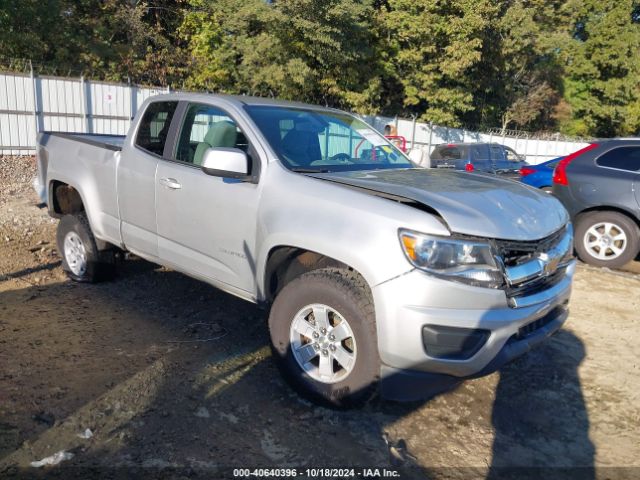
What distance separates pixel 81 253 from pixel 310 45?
17.4 m

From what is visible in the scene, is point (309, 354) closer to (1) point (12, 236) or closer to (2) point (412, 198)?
(2) point (412, 198)

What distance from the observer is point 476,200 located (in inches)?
120

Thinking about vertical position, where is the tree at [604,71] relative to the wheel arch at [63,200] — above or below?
above

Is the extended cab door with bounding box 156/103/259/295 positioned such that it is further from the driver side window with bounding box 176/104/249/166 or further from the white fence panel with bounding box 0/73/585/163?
the white fence panel with bounding box 0/73/585/163

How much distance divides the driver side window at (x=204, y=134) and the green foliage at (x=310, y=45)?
16.7 m

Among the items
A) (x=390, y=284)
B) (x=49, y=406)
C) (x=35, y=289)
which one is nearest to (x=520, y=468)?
(x=390, y=284)

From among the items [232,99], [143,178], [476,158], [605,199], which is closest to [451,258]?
[232,99]

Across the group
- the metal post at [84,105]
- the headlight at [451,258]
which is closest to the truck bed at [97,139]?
the headlight at [451,258]

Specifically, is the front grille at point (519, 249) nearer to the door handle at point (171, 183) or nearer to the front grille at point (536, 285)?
the front grille at point (536, 285)

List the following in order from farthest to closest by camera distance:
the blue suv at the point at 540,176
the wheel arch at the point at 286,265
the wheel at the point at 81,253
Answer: the blue suv at the point at 540,176, the wheel at the point at 81,253, the wheel arch at the point at 286,265

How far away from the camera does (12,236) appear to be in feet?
22.9

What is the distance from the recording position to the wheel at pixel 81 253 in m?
5.15

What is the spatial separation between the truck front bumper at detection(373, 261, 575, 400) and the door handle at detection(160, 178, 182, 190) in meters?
1.94

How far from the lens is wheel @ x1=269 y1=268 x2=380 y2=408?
2930mm
